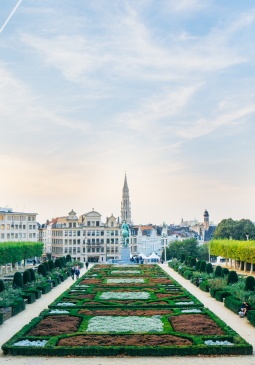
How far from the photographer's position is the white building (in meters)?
111

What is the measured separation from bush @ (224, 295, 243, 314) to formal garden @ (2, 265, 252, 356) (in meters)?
2.22

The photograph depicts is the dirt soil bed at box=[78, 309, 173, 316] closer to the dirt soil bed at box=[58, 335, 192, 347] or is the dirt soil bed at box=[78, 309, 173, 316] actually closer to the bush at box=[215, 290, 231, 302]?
the dirt soil bed at box=[58, 335, 192, 347]

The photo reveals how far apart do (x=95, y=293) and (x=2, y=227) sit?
81.4m

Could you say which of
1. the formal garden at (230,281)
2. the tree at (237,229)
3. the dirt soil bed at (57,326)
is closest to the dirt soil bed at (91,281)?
the formal garden at (230,281)

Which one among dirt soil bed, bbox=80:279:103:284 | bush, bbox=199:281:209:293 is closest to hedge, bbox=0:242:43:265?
dirt soil bed, bbox=80:279:103:284

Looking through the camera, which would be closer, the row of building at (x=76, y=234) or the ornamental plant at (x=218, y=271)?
the ornamental plant at (x=218, y=271)

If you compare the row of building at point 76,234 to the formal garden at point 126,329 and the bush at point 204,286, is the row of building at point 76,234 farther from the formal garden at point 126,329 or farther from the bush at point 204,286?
the formal garden at point 126,329

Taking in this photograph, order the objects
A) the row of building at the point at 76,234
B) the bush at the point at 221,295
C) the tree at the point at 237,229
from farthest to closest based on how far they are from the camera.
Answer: the row of building at the point at 76,234 < the tree at the point at 237,229 < the bush at the point at 221,295

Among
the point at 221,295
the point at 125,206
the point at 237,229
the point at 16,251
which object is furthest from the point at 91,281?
the point at 125,206

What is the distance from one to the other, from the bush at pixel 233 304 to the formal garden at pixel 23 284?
49.2 feet

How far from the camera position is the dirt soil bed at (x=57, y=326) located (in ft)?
69.7
